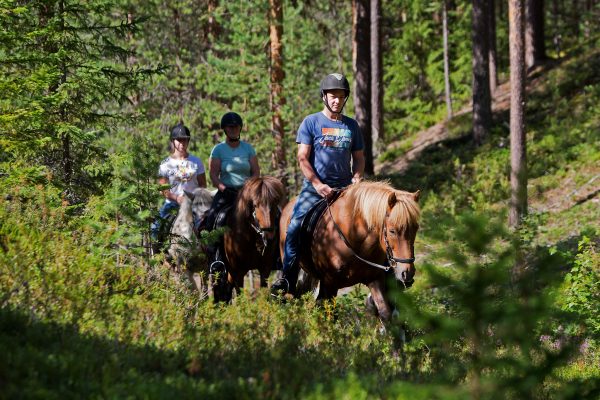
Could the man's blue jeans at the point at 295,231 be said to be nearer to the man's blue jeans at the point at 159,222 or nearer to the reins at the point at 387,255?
the reins at the point at 387,255

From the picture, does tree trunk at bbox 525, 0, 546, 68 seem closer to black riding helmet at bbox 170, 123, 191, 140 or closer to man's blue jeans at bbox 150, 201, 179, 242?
black riding helmet at bbox 170, 123, 191, 140

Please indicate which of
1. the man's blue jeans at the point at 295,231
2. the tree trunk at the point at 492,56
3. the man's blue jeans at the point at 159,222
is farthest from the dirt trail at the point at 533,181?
the man's blue jeans at the point at 295,231

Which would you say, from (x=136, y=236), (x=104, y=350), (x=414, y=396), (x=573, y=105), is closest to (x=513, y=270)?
(x=414, y=396)

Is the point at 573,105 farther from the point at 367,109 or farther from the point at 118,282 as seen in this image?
the point at 118,282

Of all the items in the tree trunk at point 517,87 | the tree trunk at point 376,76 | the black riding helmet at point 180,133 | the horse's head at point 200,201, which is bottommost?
the horse's head at point 200,201

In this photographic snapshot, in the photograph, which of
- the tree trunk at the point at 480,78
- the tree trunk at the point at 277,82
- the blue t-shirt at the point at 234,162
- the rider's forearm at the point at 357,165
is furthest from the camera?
the tree trunk at the point at 480,78

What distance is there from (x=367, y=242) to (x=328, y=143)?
1435 mm

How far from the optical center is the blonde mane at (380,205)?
784 cm

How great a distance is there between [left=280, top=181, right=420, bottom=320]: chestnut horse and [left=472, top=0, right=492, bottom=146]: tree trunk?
1835cm

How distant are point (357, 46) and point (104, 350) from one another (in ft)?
67.0

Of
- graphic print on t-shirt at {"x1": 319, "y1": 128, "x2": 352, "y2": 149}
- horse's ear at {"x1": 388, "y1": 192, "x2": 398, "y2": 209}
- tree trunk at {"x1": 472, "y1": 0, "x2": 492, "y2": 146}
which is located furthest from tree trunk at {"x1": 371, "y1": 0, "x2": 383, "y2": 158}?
horse's ear at {"x1": 388, "y1": 192, "x2": 398, "y2": 209}

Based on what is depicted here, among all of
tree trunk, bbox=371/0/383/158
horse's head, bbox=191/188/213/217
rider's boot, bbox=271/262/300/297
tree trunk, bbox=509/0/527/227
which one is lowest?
rider's boot, bbox=271/262/300/297

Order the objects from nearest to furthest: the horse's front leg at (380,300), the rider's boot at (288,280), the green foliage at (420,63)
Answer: the horse's front leg at (380,300) < the rider's boot at (288,280) < the green foliage at (420,63)

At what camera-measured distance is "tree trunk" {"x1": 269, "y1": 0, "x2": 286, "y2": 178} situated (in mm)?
23359
